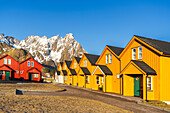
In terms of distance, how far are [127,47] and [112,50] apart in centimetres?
359

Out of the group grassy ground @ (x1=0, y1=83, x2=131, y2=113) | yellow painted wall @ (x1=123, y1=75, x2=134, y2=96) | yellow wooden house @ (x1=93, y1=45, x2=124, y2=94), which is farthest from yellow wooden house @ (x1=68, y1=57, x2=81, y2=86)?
grassy ground @ (x1=0, y1=83, x2=131, y2=113)

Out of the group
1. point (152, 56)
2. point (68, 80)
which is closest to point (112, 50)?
point (152, 56)

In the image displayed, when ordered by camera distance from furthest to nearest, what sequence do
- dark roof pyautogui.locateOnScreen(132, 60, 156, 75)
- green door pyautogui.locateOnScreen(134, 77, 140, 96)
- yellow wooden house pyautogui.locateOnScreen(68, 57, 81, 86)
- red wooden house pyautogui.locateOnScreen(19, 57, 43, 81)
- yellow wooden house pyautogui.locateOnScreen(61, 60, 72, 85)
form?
red wooden house pyautogui.locateOnScreen(19, 57, 43, 81) < yellow wooden house pyautogui.locateOnScreen(61, 60, 72, 85) < yellow wooden house pyautogui.locateOnScreen(68, 57, 81, 86) < green door pyautogui.locateOnScreen(134, 77, 140, 96) < dark roof pyautogui.locateOnScreen(132, 60, 156, 75)

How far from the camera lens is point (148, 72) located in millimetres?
16281

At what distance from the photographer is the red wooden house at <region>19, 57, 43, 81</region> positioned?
47.2m

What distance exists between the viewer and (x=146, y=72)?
16.2 metres

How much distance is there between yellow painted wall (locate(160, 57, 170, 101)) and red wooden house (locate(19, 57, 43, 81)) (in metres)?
38.0

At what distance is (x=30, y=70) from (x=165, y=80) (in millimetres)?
38550

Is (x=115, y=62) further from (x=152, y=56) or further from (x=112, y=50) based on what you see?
(x=152, y=56)

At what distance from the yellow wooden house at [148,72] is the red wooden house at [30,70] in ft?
110

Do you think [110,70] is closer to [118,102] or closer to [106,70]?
[106,70]

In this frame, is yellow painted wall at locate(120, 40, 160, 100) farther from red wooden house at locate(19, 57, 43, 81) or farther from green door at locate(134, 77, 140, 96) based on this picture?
→ red wooden house at locate(19, 57, 43, 81)

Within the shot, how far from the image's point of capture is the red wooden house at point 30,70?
47188mm

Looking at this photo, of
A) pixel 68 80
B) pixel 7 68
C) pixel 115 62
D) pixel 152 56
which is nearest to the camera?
pixel 152 56
